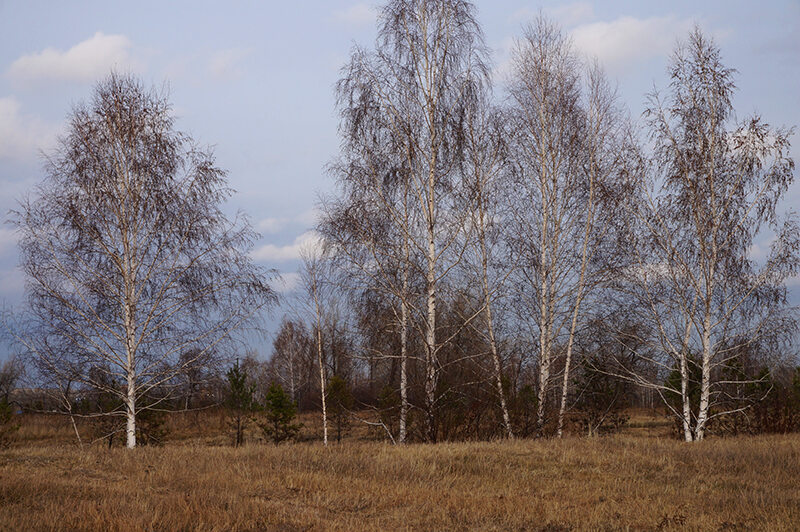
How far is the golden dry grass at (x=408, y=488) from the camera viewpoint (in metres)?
6.27

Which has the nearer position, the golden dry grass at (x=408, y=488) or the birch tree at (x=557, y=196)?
the golden dry grass at (x=408, y=488)

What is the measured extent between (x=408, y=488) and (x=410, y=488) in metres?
0.03

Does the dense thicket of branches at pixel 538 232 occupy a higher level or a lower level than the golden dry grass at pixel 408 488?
higher

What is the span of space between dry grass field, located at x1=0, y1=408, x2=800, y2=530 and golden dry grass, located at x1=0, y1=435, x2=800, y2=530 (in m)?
0.03

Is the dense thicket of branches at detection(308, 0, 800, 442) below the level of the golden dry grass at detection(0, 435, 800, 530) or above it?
above

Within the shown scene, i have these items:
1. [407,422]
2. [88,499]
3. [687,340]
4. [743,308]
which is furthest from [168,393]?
[743,308]

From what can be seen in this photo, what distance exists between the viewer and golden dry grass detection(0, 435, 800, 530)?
6.27m

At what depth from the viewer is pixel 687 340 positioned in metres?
14.0

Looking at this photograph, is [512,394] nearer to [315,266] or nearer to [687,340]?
[687,340]

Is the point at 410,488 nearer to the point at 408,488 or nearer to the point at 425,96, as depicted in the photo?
the point at 408,488

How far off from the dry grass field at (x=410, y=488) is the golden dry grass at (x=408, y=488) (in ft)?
0.08

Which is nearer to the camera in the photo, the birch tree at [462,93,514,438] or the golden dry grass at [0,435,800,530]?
the golden dry grass at [0,435,800,530]

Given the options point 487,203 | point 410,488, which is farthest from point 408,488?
point 487,203

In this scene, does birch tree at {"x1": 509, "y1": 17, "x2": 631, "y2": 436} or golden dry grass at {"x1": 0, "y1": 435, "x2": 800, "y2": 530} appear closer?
golden dry grass at {"x1": 0, "y1": 435, "x2": 800, "y2": 530}
